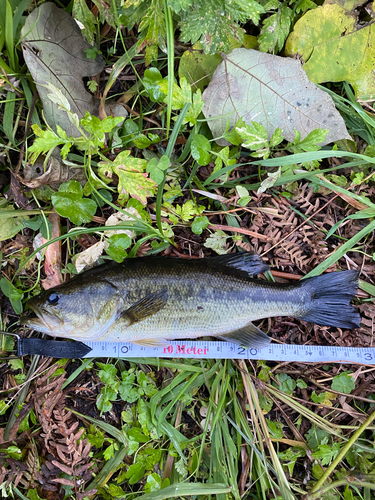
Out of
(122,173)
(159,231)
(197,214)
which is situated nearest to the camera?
(122,173)

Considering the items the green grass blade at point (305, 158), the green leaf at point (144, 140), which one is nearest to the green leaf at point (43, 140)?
the green leaf at point (144, 140)

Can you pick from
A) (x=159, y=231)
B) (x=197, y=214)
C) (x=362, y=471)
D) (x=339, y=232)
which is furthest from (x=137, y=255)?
(x=362, y=471)

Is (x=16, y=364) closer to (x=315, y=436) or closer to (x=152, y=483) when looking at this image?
(x=152, y=483)

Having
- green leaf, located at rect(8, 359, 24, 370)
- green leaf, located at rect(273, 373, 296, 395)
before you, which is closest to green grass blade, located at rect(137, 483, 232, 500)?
green leaf, located at rect(273, 373, 296, 395)

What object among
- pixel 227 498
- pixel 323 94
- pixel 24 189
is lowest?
pixel 227 498

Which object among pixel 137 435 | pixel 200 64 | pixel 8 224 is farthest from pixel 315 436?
pixel 200 64

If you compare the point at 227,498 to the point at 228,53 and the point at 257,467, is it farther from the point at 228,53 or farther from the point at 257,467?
the point at 228,53

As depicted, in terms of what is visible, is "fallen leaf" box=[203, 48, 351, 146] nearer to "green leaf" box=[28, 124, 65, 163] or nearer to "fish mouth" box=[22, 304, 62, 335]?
"green leaf" box=[28, 124, 65, 163]
